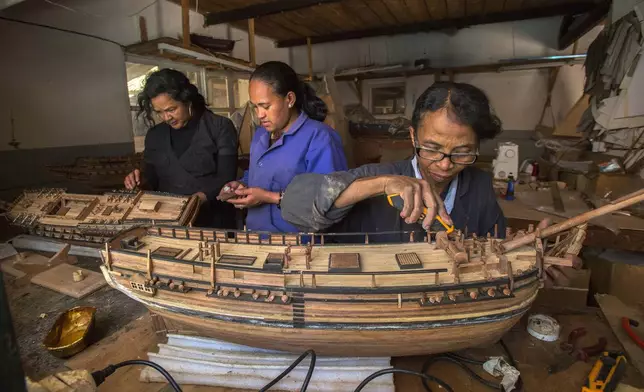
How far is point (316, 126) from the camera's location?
9.05 feet

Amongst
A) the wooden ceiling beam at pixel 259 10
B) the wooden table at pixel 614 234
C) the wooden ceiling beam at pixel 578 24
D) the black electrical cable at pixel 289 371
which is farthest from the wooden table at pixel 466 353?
the wooden ceiling beam at pixel 578 24


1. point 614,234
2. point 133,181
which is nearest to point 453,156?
point 614,234

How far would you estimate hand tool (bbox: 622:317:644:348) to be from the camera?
194cm

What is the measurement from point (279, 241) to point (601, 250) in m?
4.09

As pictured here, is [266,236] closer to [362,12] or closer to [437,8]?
[362,12]

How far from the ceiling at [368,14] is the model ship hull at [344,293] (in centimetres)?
544

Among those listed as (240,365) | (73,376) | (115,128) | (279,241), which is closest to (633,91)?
(279,241)

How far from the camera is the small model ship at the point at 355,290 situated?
1.66 m

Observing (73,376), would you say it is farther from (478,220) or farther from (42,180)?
(42,180)

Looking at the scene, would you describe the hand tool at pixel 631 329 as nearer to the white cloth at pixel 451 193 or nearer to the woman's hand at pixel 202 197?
the white cloth at pixel 451 193

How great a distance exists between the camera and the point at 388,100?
11336 mm

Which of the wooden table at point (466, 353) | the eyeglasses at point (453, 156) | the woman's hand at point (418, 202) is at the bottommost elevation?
the wooden table at point (466, 353)

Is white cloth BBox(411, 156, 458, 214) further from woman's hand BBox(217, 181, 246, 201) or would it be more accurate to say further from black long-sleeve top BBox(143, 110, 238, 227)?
black long-sleeve top BBox(143, 110, 238, 227)

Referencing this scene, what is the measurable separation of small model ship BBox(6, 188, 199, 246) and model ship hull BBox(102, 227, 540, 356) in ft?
4.41
